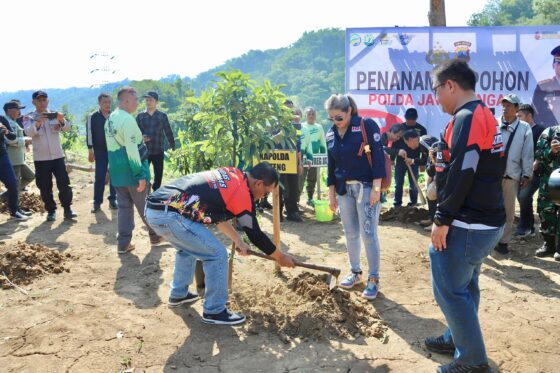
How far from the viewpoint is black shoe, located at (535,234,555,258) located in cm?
565

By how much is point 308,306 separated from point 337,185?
3.70 ft

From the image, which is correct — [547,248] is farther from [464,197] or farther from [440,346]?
[464,197]

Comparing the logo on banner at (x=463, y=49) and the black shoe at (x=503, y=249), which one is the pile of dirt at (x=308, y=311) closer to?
the black shoe at (x=503, y=249)

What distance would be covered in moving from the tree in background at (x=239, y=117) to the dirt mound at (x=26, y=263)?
2184mm

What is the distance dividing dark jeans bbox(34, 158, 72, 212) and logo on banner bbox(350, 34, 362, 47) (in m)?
5.52

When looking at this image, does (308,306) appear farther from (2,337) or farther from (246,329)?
(2,337)

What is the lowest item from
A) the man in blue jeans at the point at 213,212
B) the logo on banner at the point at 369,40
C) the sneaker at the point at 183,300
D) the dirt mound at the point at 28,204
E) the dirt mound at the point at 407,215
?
the sneaker at the point at 183,300

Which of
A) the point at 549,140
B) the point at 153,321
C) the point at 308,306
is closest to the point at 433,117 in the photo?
the point at 549,140

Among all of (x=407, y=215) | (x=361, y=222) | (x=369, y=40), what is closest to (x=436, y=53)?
(x=369, y=40)

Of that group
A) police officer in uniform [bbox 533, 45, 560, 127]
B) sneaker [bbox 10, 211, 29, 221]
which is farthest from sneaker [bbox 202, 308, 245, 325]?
police officer in uniform [bbox 533, 45, 560, 127]

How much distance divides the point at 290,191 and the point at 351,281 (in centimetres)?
314

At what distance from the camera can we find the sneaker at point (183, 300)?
4203mm

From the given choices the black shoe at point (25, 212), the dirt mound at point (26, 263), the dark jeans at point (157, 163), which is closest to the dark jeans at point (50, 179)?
the black shoe at point (25, 212)

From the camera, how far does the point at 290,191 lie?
7.52 meters
